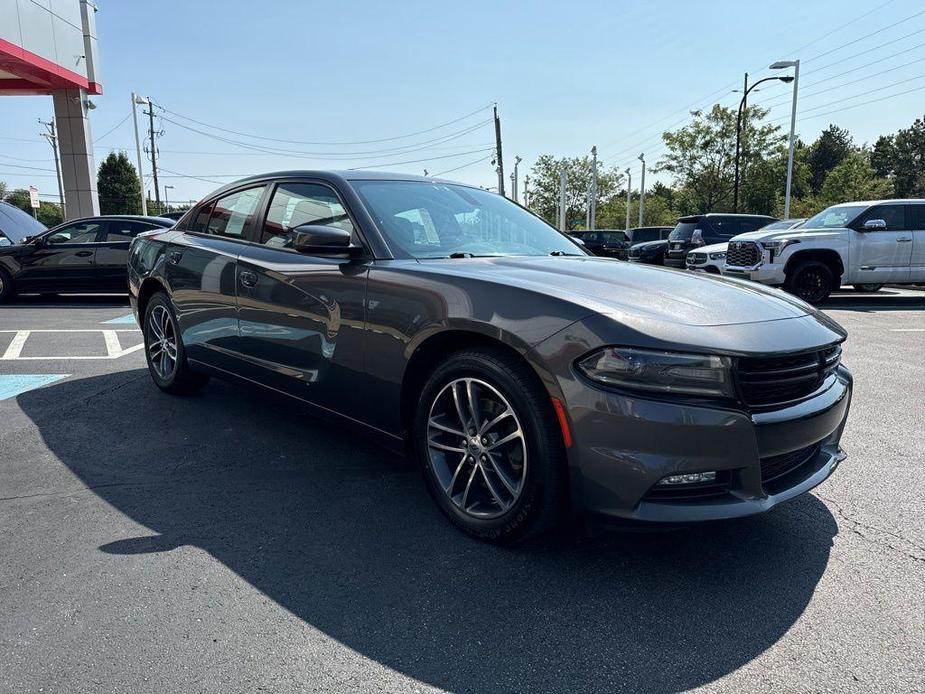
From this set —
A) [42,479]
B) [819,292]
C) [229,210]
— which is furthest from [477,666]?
[819,292]

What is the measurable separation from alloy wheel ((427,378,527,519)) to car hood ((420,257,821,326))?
0.48 meters

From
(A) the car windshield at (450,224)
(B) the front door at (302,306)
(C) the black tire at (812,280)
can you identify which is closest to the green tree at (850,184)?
(C) the black tire at (812,280)

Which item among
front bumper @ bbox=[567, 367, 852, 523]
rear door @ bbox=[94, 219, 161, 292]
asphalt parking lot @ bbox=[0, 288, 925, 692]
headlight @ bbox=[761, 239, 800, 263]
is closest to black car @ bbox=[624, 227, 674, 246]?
headlight @ bbox=[761, 239, 800, 263]

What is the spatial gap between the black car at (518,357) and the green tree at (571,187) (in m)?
70.4

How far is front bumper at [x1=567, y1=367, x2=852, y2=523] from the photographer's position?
7.18 feet

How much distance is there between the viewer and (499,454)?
8.63 feet

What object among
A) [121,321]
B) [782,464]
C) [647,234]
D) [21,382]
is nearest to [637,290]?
[782,464]

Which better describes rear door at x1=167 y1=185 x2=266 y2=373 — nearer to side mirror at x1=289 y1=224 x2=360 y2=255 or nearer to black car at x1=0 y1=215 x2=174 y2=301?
side mirror at x1=289 y1=224 x2=360 y2=255

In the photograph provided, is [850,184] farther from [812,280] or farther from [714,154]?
[812,280]

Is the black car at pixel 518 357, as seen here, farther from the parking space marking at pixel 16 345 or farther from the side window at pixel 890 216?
the side window at pixel 890 216

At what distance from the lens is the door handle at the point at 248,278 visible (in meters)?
3.79

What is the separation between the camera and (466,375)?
8.75 ft

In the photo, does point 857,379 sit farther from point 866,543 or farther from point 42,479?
point 42,479

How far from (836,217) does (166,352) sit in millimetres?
12019
